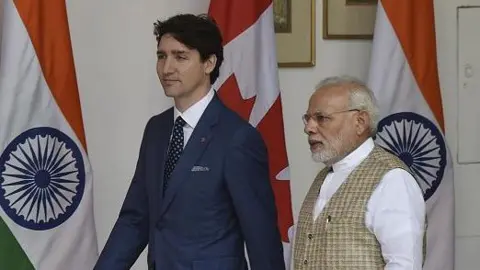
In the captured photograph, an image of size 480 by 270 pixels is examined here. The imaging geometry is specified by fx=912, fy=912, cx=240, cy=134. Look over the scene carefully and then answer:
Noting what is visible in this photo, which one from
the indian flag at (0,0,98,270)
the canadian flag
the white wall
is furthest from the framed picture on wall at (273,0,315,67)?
the indian flag at (0,0,98,270)

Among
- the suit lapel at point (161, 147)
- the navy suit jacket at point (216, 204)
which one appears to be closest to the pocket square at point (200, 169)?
the navy suit jacket at point (216, 204)

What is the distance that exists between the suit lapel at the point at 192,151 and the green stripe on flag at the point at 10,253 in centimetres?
100

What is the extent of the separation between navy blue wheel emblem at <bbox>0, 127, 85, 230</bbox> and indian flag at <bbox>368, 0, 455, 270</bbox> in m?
1.22

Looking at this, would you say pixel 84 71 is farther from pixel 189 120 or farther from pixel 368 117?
pixel 368 117

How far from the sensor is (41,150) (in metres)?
3.12

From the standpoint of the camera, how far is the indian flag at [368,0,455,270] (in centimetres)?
358

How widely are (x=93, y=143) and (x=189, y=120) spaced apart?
59.8 inches

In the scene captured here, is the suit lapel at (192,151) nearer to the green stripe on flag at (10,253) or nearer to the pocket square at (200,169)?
the pocket square at (200,169)

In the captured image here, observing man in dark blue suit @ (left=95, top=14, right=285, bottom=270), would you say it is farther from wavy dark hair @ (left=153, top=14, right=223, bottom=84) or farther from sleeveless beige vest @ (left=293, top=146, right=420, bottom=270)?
sleeveless beige vest @ (left=293, top=146, right=420, bottom=270)

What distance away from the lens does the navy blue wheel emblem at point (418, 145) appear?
3562mm

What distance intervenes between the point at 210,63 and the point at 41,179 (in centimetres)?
102

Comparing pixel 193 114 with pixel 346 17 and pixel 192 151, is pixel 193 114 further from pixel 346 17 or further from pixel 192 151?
pixel 346 17

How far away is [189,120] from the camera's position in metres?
2.34

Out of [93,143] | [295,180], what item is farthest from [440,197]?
[93,143]
